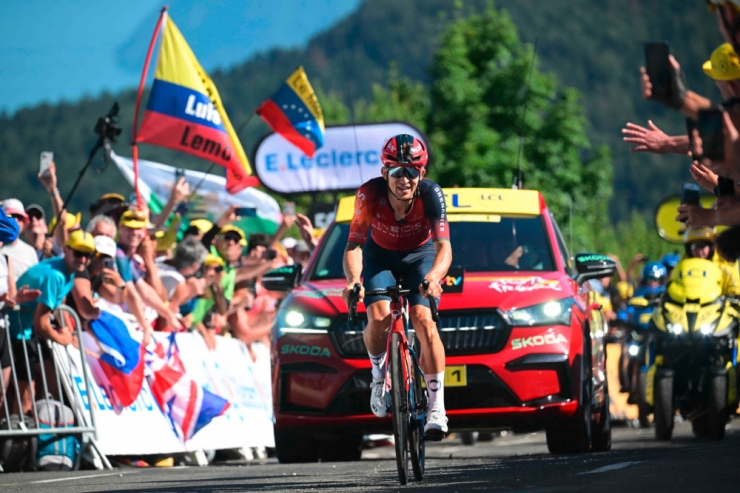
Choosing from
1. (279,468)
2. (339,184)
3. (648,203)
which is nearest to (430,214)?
(279,468)

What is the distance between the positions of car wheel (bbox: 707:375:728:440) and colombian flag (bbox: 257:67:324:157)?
24.8 feet

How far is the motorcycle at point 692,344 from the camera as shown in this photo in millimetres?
13562

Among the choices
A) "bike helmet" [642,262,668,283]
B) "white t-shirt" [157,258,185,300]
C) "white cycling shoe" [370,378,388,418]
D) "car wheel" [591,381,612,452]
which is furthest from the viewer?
"bike helmet" [642,262,668,283]

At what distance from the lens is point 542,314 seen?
420 inches

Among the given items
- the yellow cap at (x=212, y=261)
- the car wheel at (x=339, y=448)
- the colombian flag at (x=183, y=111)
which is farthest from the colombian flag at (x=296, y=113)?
the car wheel at (x=339, y=448)

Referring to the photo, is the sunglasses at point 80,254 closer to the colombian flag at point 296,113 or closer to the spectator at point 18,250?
the spectator at point 18,250

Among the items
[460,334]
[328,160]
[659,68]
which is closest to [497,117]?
[328,160]

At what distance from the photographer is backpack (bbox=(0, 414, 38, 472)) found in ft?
36.8

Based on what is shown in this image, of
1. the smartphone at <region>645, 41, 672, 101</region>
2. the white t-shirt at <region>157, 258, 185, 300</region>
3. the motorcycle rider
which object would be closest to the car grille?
the smartphone at <region>645, 41, 672, 101</region>

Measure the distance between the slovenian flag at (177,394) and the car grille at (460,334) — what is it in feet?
9.60

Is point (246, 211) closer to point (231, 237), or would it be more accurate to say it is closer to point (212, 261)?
point (231, 237)

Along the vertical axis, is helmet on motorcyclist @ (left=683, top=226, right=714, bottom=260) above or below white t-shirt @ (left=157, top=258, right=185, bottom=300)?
above

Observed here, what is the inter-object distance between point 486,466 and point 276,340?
1.91 m

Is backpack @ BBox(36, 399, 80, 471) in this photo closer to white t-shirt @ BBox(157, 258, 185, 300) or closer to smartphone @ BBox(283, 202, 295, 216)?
white t-shirt @ BBox(157, 258, 185, 300)
